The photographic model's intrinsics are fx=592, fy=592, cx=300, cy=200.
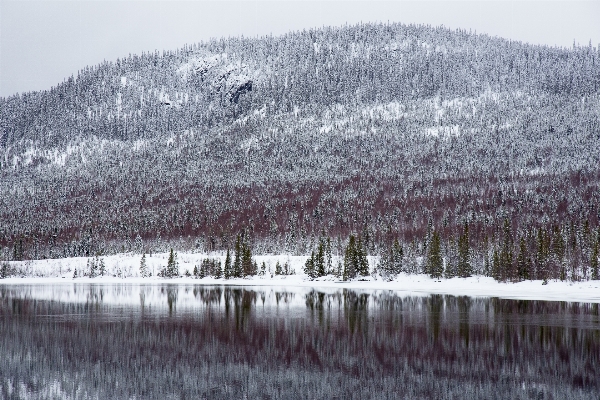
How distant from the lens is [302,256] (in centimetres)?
19450

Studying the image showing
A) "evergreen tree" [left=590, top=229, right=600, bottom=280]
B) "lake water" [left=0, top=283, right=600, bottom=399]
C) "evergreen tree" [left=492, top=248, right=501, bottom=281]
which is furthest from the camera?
"evergreen tree" [left=492, top=248, right=501, bottom=281]

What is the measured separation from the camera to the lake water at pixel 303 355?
30.5m

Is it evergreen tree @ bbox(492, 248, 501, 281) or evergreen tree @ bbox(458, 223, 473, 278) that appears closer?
evergreen tree @ bbox(492, 248, 501, 281)

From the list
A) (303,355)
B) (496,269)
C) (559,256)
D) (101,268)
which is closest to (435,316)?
(303,355)

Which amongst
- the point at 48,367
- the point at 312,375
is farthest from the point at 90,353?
the point at 312,375

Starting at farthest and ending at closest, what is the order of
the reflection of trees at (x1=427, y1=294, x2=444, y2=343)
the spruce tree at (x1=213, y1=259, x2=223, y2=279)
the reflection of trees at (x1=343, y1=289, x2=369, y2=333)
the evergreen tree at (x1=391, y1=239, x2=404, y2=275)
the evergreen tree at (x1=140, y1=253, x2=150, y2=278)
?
the evergreen tree at (x1=140, y1=253, x2=150, y2=278)
the spruce tree at (x1=213, y1=259, x2=223, y2=279)
the evergreen tree at (x1=391, y1=239, x2=404, y2=275)
the reflection of trees at (x1=343, y1=289, x2=369, y2=333)
the reflection of trees at (x1=427, y1=294, x2=444, y2=343)

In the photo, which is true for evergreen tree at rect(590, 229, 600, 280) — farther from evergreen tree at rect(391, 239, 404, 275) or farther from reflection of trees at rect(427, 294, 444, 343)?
reflection of trees at rect(427, 294, 444, 343)

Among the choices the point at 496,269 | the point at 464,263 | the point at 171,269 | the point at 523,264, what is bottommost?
the point at 171,269

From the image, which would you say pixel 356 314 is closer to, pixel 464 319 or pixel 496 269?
pixel 464 319

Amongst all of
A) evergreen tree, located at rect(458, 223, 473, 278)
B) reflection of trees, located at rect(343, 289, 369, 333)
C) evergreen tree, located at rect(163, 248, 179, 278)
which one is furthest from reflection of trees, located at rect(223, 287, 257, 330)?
evergreen tree, located at rect(163, 248, 179, 278)

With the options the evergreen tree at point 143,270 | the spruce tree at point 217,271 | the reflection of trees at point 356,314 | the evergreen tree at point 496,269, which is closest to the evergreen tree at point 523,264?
the evergreen tree at point 496,269

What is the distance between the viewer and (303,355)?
3931 centimetres

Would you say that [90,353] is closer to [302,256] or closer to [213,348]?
[213,348]

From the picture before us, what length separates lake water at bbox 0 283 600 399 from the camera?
3052 centimetres
